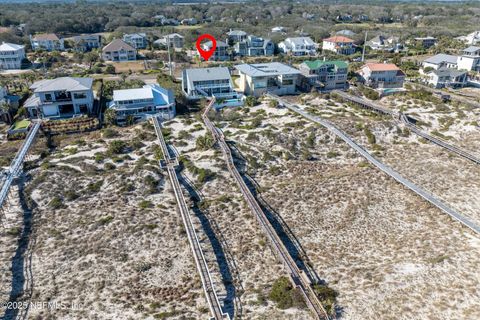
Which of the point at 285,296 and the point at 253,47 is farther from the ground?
the point at 253,47

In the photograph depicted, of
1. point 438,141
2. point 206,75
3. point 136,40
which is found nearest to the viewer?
point 438,141

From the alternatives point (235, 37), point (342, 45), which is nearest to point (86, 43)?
point (235, 37)

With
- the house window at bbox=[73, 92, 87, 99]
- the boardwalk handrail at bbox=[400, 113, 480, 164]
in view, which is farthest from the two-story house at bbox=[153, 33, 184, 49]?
the boardwalk handrail at bbox=[400, 113, 480, 164]

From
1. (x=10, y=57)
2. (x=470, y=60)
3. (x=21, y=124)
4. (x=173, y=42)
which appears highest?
(x=173, y=42)

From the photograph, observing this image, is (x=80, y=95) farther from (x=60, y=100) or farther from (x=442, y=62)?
(x=442, y=62)

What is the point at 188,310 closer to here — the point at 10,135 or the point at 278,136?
the point at 278,136

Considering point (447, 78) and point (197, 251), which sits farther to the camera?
point (447, 78)

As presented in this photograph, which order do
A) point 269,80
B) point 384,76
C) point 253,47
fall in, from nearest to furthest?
point 269,80, point 384,76, point 253,47
